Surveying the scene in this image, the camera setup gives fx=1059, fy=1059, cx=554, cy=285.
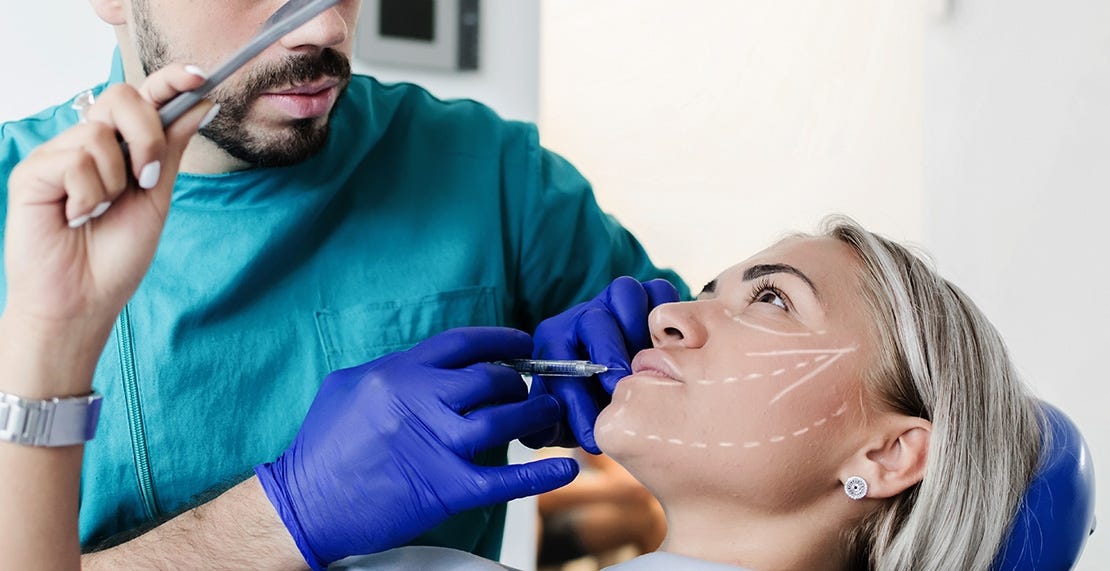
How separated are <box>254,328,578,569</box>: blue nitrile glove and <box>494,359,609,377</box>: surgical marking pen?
0.32 feet

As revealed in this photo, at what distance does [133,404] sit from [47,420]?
409mm

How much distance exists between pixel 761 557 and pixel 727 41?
2399 millimetres

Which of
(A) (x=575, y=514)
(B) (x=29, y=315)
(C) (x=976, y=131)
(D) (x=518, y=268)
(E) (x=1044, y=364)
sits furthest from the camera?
(A) (x=575, y=514)

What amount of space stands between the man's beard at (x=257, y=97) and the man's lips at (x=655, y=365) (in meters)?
0.51

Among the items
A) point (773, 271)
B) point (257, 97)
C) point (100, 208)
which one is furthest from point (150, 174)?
point (773, 271)

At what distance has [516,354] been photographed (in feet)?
4.45

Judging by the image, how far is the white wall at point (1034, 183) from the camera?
2.56 metres

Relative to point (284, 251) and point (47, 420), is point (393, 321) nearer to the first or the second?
point (284, 251)

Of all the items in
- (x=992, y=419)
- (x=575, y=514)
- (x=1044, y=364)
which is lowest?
(x=575, y=514)

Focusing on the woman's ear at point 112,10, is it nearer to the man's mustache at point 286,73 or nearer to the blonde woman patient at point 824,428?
the man's mustache at point 286,73

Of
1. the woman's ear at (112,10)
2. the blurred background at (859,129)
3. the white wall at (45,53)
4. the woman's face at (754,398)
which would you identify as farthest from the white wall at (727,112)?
the woman's face at (754,398)

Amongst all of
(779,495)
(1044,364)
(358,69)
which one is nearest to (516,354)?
(779,495)

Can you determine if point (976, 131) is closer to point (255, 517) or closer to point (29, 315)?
point (255, 517)

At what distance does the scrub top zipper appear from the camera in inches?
53.3
